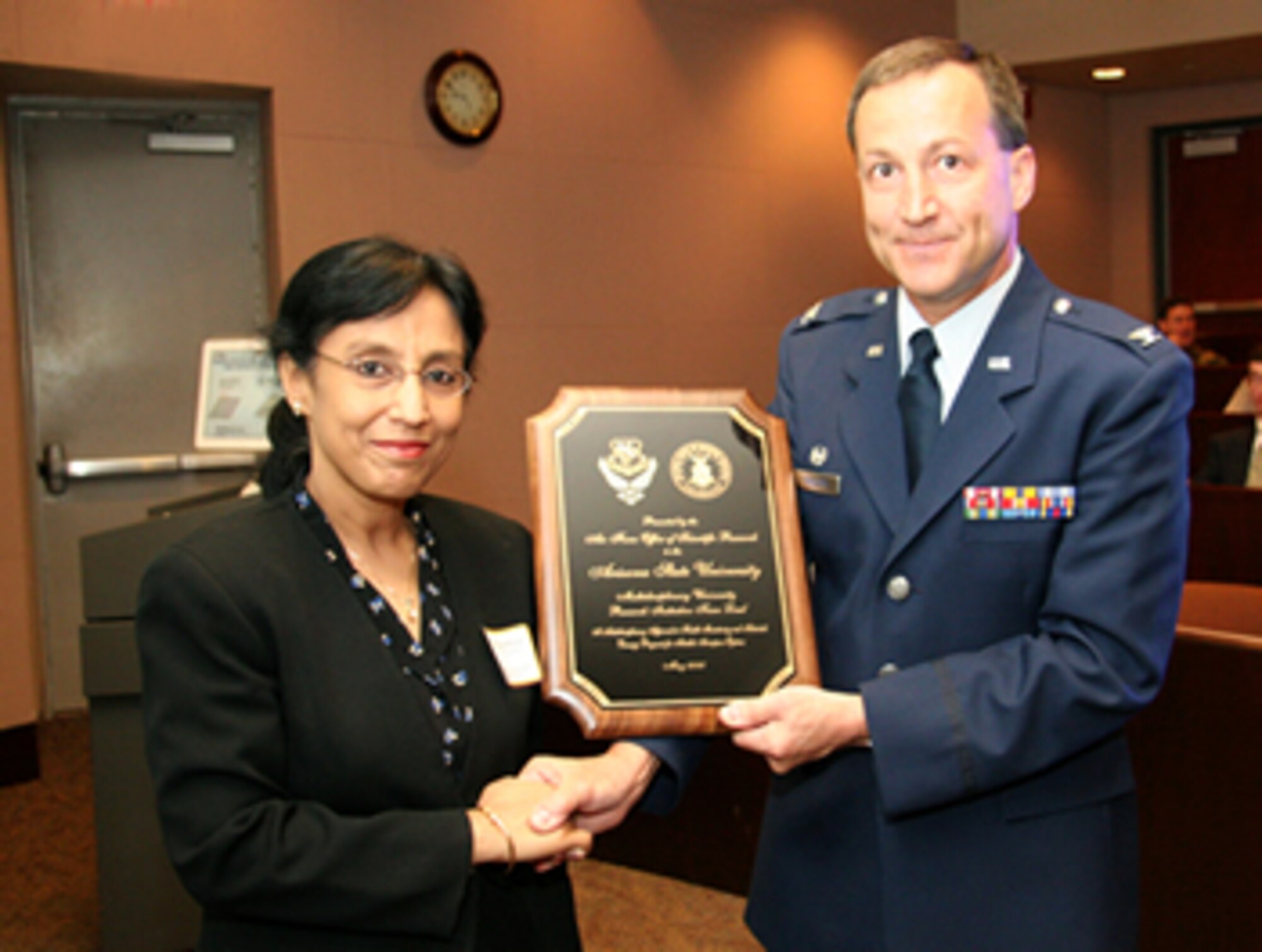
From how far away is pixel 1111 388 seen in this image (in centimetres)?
140

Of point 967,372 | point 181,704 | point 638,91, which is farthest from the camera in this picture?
point 638,91

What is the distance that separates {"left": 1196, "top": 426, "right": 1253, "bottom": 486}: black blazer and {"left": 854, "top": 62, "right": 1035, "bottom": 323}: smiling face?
4732 mm

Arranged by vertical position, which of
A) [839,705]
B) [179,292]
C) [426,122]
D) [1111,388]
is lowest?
[839,705]

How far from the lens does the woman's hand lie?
1.41m

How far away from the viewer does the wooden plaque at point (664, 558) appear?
4.85 ft

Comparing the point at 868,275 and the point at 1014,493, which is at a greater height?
the point at 868,275

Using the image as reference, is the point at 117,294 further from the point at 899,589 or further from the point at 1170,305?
the point at 1170,305

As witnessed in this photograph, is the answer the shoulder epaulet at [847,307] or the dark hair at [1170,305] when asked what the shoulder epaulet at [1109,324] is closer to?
the shoulder epaulet at [847,307]

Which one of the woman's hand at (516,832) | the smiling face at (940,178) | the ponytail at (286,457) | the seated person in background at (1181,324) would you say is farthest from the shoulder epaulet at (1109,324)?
the seated person in background at (1181,324)

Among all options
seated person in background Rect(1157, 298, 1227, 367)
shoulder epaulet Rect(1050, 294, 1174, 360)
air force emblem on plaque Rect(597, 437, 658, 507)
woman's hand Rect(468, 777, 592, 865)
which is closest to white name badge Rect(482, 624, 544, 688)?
woman's hand Rect(468, 777, 592, 865)

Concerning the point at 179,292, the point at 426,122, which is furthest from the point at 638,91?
the point at 179,292

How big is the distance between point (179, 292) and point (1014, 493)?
16.3ft

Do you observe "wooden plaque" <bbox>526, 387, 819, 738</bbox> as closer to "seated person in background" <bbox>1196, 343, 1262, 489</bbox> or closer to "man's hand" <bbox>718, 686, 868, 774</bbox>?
"man's hand" <bbox>718, 686, 868, 774</bbox>

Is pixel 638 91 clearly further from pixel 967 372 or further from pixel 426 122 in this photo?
pixel 967 372
